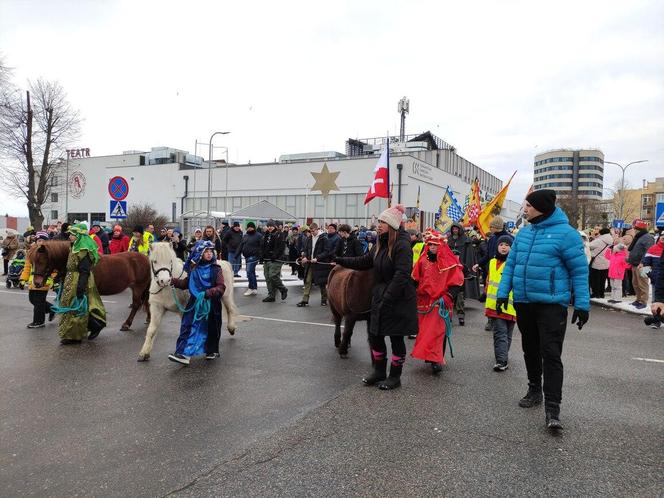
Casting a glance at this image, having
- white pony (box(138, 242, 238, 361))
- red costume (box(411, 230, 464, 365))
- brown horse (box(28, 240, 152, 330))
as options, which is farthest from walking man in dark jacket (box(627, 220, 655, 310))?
brown horse (box(28, 240, 152, 330))

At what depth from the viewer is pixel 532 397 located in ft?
16.6

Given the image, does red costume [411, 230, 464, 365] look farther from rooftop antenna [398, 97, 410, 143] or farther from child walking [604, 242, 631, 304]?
rooftop antenna [398, 97, 410, 143]

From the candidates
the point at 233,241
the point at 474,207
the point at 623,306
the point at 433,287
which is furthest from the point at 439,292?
the point at 474,207

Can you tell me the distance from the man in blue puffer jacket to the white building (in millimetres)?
32983

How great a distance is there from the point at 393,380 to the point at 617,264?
12.1m

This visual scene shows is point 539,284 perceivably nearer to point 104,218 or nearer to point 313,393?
point 313,393

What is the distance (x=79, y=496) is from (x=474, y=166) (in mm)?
68813

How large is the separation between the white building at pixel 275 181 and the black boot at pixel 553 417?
33.4 m

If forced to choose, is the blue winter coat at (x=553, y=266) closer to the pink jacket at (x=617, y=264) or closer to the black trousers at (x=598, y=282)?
the black trousers at (x=598, y=282)

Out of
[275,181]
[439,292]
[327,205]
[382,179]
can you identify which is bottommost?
[439,292]

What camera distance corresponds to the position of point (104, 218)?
197ft

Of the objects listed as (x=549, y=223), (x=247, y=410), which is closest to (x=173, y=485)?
(x=247, y=410)

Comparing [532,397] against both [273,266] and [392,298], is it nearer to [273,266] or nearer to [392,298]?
[392,298]

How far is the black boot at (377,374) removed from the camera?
5.72 metres
